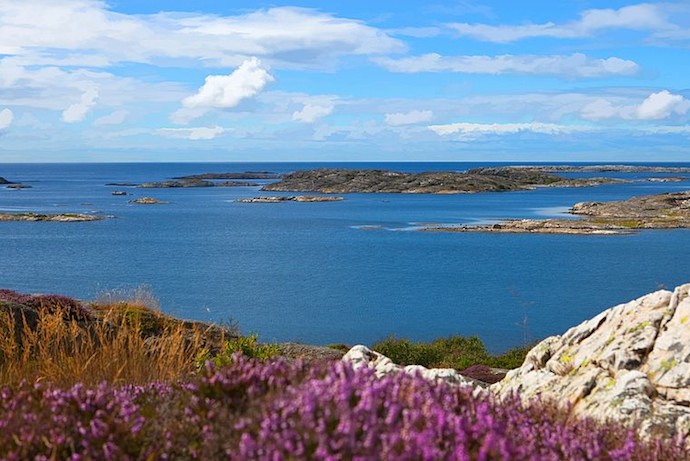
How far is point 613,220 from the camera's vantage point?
380ft

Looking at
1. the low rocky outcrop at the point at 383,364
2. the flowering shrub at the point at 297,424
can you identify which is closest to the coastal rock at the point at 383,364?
the low rocky outcrop at the point at 383,364

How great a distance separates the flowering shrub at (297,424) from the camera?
12.3ft

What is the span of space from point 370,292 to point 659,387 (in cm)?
5518

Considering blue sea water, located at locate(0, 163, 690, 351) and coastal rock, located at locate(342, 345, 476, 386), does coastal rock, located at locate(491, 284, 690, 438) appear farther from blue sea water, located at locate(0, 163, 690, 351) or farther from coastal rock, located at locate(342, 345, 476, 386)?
blue sea water, located at locate(0, 163, 690, 351)

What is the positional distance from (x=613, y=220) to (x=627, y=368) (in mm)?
113045

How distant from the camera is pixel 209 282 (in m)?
67.9

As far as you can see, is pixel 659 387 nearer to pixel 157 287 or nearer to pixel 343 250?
pixel 157 287

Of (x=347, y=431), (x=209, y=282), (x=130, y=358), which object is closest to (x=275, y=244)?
(x=209, y=282)

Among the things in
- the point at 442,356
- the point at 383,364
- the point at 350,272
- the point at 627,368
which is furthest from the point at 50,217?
the point at 627,368

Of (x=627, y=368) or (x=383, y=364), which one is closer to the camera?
(x=627, y=368)

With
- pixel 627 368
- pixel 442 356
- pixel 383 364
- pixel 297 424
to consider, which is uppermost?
pixel 297 424

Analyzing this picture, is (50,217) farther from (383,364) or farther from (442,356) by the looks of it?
(383,364)

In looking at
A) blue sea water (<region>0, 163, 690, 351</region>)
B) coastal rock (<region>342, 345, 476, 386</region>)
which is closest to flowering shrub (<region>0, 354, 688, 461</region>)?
coastal rock (<region>342, 345, 476, 386</region>)

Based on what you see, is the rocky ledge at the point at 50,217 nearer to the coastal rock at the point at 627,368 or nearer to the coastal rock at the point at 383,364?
the coastal rock at the point at 383,364
